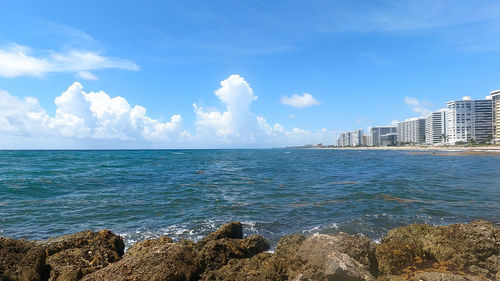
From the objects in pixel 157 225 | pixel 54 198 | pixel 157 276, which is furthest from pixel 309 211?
pixel 54 198

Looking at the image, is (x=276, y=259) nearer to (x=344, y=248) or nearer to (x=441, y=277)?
(x=344, y=248)

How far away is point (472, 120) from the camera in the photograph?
146875mm

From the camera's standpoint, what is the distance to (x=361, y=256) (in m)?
6.03

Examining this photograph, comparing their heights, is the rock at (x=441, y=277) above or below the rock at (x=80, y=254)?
above

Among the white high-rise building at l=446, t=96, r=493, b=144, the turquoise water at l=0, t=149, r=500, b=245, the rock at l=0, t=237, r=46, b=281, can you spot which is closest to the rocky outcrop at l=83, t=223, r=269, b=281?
the rock at l=0, t=237, r=46, b=281

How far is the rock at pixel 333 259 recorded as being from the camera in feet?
15.3

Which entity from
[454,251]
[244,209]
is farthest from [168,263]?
[244,209]

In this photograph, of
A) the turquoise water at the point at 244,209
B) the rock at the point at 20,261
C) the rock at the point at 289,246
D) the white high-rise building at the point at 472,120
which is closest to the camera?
the rock at the point at 20,261

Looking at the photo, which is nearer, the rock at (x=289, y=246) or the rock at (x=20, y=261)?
the rock at (x=20, y=261)

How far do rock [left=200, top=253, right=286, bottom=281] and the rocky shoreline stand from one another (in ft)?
0.06

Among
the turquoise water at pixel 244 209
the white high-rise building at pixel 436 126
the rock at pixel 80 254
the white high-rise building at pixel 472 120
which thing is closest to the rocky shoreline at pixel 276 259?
the rock at pixel 80 254

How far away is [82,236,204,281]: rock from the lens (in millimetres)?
4871

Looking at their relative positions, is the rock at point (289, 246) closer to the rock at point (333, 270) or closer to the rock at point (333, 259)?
the rock at point (333, 259)

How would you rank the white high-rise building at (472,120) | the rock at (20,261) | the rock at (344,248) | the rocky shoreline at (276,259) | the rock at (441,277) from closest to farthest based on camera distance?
the rock at (441,277)
the rocky shoreline at (276,259)
the rock at (20,261)
the rock at (344,248)
the white high-rise building at (472,120)
